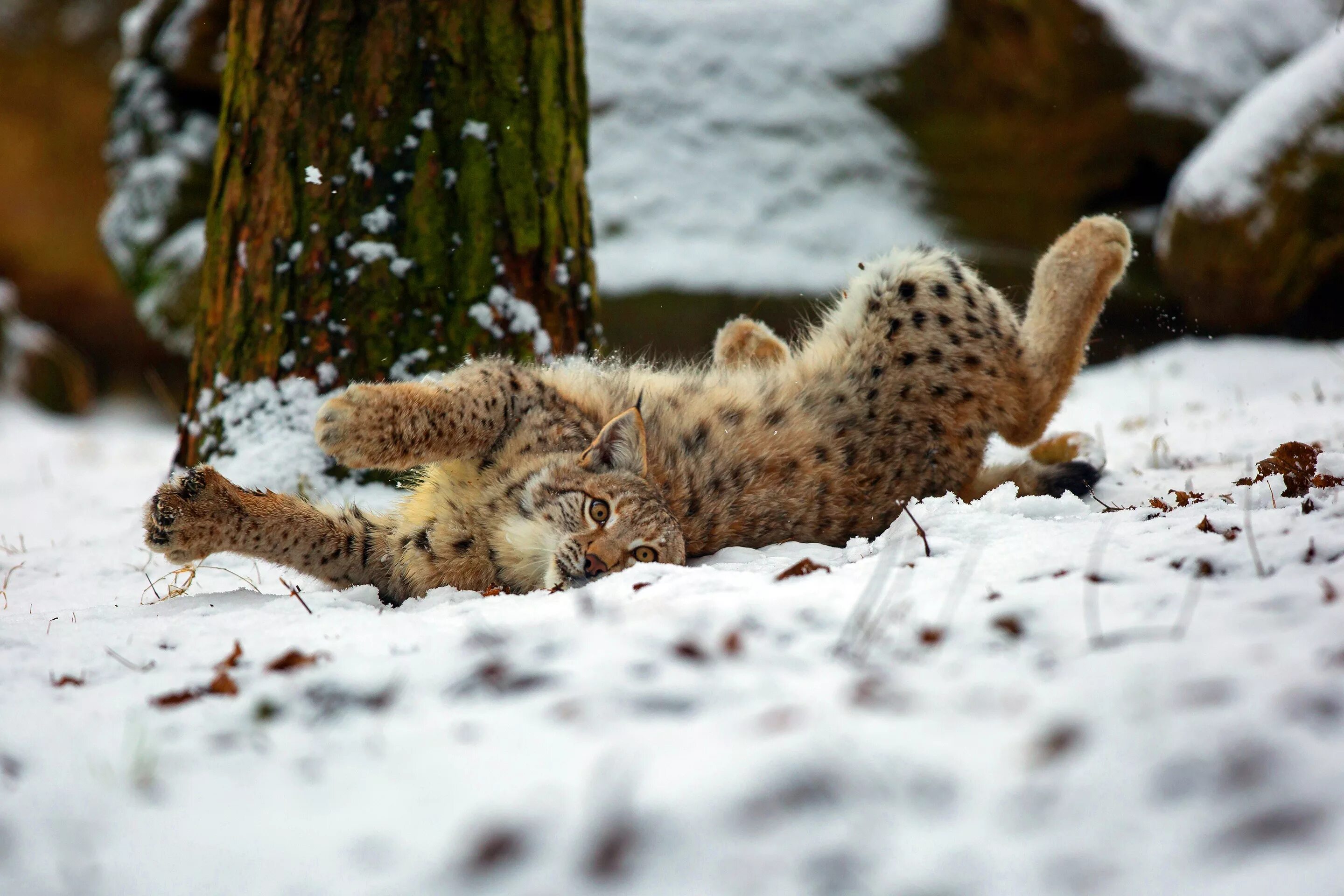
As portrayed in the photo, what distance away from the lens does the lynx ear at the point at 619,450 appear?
3.41 metres

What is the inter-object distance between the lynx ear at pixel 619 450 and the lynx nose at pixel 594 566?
375mm

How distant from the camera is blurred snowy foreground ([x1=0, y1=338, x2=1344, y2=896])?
4.42 feet

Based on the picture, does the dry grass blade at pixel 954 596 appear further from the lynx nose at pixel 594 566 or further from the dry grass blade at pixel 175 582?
the dry grass blade at pixel 175 582

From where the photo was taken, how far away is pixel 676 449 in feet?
12.3

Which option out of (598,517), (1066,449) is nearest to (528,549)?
(598,517)

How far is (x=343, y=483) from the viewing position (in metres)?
4.00

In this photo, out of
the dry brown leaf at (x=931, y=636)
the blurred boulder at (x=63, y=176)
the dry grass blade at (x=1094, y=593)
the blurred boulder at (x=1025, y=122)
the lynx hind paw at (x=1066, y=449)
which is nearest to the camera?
the dry grass blade at (x=1094, y=593)

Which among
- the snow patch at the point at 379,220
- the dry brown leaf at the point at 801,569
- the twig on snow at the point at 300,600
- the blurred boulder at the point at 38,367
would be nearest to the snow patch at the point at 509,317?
the snow patch at the point at 379,220

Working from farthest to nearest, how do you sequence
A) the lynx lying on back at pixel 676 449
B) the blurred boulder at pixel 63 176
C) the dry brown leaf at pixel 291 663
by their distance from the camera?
the blurred boulder at pixel 63 176 < the lynx lying on back at pixel 676 449 < the dry brown leaf at pixel 291 663

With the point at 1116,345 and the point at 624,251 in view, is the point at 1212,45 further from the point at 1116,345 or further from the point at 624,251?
the point at 624,251

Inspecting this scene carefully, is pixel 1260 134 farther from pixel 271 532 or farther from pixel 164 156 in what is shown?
pixel 164 156

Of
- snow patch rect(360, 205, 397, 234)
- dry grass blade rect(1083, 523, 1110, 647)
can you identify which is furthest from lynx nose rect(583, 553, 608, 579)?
snow patch rect(360, 205, 397, 234)

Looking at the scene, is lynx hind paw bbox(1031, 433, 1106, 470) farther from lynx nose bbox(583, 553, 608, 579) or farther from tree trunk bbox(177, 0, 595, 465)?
tree trunk bbox(177, 0, 595, 465)

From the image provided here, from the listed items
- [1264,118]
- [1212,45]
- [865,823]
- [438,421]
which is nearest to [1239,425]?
[1264,118]
